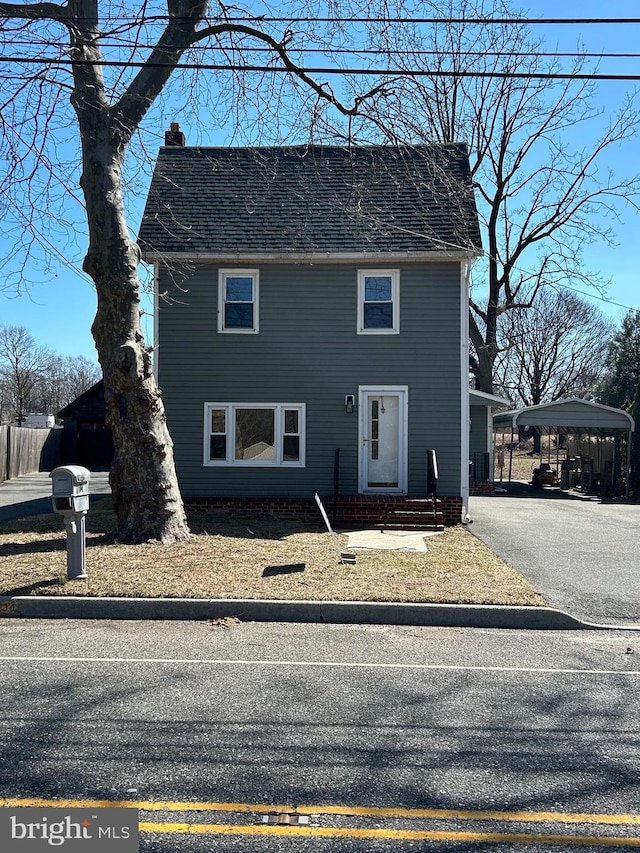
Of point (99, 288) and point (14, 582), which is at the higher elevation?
point (99, 288)

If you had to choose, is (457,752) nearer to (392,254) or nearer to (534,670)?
(534,670)

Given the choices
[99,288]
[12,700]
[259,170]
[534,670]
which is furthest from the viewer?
[259,170]

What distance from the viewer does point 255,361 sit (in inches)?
640

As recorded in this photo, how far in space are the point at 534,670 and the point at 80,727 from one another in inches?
145

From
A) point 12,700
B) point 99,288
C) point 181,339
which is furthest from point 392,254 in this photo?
point 12,700

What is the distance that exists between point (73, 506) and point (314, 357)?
27.8 ft

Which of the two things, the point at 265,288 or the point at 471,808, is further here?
the point at 265,288

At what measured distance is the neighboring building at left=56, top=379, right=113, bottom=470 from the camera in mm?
37188

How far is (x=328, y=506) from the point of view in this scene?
1552 centimetres

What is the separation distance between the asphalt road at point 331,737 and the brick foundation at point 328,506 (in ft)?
25.5

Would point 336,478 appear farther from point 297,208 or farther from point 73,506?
point 73,506

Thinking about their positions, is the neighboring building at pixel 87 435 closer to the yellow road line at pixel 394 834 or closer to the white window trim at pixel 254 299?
the white window trim at pixel 254 299

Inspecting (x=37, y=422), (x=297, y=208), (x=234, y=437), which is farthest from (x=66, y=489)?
(x=37, y=422)

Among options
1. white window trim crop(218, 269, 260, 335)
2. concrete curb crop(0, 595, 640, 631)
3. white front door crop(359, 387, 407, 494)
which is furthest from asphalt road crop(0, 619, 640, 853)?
white window trim crop(218, 269, 260, 335)
